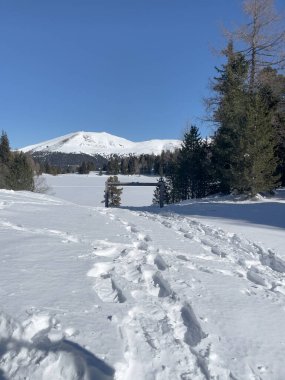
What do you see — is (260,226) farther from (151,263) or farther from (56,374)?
(56,374)

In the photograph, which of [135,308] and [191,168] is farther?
[191,168]

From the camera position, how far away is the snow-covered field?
2.88 m

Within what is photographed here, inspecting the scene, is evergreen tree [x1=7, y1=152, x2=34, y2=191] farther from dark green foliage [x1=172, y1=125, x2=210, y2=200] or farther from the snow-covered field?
the snow-covered field

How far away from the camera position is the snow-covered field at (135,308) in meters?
2.88

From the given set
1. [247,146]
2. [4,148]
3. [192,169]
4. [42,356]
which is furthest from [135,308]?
[4,148]

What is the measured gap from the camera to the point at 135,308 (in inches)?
149

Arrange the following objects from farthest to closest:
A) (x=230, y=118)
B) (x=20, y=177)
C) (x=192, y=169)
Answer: (x=20, y=177) < (x=192, y=169) < (x=230, y=118)

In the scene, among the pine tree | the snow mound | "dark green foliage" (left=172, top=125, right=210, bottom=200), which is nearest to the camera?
the snow mound

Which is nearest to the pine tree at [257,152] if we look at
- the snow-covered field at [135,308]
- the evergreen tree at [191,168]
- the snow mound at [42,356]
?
the evergreen tree at [191,168]

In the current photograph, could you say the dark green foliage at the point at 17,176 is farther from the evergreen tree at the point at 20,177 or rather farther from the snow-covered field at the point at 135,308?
the snow-covered field at the point at 135,308

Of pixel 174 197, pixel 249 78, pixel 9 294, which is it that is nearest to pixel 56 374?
pixel 9 294

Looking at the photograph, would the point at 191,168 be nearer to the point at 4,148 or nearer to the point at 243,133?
the point at 243,133

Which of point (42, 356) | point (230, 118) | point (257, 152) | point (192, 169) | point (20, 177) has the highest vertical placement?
point (230, 118)

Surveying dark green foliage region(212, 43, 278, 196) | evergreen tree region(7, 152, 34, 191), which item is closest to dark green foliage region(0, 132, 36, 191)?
evergreen tree region(7, 152, 34, 191)
